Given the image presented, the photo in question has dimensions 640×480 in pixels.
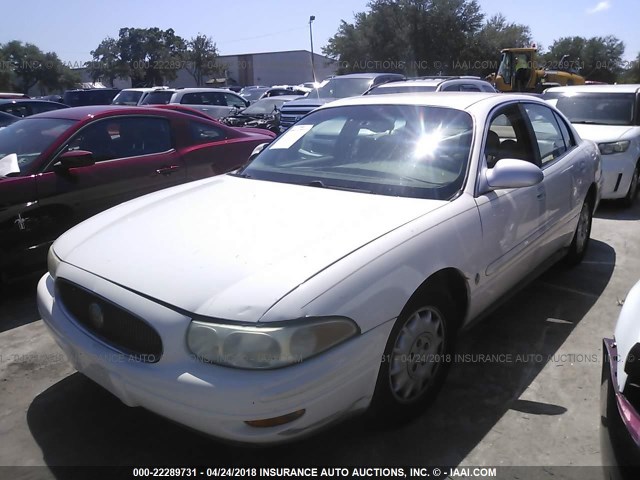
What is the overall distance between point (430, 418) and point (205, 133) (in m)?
4.08

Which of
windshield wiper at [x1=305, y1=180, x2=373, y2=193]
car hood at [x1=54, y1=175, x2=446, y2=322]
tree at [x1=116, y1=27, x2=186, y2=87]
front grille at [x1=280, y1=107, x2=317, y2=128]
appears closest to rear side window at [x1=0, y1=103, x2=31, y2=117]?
front grille at [x1=280, y1=107, x2=317, y2=128]

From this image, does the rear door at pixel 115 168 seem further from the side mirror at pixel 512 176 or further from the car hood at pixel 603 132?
the car hood at pixel 603 132

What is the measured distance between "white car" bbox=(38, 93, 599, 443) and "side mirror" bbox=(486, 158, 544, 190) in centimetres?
1

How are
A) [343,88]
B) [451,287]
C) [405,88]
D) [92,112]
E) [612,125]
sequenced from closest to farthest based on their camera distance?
[451,287] < [92,112] < [612,125] < [405,88] < [343,88]

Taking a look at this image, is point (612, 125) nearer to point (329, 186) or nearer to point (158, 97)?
point (329, 186)

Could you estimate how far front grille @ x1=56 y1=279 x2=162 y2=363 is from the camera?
2096 millimetres

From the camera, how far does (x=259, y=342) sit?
6.31ft

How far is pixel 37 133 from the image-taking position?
476 centimetres

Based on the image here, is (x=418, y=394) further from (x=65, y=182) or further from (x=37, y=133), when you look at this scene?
(x=37, y=133)

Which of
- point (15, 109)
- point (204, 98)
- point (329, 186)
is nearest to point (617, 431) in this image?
point (329, 186)

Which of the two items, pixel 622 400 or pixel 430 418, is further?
pixel 430 418

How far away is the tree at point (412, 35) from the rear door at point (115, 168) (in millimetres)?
36444

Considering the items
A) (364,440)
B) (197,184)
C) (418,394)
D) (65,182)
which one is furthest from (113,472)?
(65,182)

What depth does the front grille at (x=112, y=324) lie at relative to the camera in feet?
6.88
